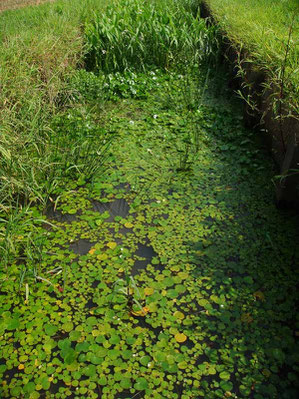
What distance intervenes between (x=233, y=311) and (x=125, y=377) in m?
0.74

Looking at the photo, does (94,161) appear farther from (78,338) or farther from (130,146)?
(78,338)

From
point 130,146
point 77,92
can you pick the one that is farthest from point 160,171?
point 77,92

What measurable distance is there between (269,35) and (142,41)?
2.08 meters

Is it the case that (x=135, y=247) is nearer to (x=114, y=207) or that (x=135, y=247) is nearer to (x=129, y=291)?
(x=129, y=291)

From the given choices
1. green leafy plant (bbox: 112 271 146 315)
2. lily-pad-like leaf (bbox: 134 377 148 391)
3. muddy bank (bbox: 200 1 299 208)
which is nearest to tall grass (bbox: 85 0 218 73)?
muddy bank (bbox: 200 1 299 208)

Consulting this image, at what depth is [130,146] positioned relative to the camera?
4133 millimetres

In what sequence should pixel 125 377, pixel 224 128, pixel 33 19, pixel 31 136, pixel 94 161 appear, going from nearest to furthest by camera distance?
pixel 125 377 < pixel 31 136 < pixel 94 161 < pixel 224 128 < pixel 33 19

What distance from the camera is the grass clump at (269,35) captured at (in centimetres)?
331

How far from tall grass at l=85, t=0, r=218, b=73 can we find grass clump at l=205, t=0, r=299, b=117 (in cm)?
49

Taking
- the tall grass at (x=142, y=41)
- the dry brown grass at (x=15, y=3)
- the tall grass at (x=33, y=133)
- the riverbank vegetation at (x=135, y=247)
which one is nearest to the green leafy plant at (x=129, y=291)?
the riverbank vegetation at (x=135, y=247)

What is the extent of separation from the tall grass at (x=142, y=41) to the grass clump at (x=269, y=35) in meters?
0.49

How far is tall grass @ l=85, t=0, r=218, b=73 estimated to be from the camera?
565 cm

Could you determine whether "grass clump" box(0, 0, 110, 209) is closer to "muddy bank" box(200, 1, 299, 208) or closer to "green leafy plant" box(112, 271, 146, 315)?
"green leafy plant" box(112, 271, 146, 315)

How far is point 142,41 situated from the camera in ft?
19.2
